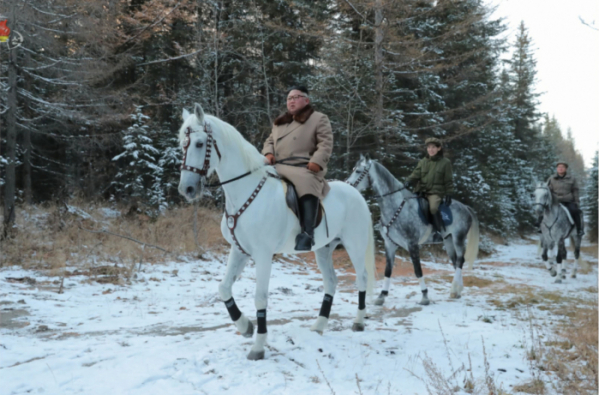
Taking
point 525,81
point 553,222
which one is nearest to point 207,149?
point 553,222

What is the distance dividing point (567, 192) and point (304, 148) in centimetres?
1081

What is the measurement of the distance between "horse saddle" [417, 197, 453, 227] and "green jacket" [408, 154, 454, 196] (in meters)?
0.26

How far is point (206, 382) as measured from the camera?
363 centimetres

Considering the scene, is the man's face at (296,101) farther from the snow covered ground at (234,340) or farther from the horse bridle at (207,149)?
the snow covered ground at (234,340)

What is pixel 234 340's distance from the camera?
467 cm

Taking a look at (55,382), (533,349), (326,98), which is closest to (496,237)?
(326,98)

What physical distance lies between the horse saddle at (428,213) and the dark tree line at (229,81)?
5642mm

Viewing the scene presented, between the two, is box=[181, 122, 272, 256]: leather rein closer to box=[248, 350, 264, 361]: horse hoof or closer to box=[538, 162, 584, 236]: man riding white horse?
box=[248, 350, 264, 361]: horse hoof

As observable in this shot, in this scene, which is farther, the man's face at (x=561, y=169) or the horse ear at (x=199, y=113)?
the man's face at (x=561, y=169)

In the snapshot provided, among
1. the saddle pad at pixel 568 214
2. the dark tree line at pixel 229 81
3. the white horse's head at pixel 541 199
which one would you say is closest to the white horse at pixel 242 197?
the dark tree line at pixel 229 81

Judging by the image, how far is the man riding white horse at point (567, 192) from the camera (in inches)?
477

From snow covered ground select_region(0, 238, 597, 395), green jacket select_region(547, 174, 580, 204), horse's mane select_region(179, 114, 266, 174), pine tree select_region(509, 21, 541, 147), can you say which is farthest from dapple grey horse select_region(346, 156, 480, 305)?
pine tree select_region(509, 21, 541, 147)

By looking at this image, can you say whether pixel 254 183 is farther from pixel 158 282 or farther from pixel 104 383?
pixel 158 282

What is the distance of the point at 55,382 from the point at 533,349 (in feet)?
16.0
